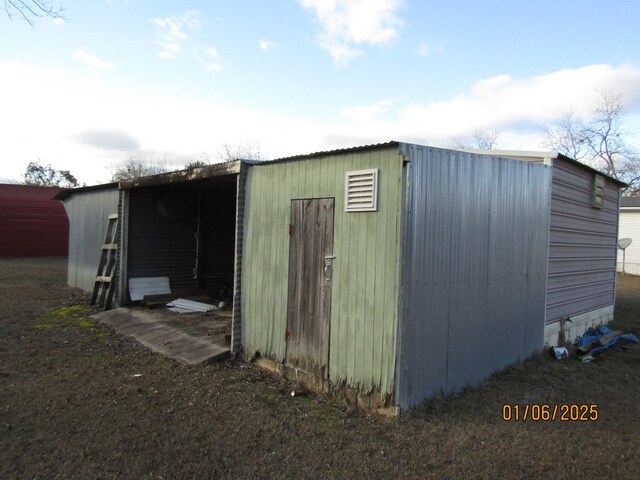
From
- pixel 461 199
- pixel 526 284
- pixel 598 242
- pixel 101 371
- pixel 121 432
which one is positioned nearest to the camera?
pixel 121 432

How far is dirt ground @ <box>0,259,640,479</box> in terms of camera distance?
11.0 ft

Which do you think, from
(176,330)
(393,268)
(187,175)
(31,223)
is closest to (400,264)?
(393,268)

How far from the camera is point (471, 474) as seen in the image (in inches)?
129

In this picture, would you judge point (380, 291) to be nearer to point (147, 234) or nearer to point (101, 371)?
point (101, 371)

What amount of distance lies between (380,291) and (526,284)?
2697 mm

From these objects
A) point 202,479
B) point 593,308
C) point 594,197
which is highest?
point 594,197

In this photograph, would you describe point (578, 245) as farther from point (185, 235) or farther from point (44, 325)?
point (44, 325)

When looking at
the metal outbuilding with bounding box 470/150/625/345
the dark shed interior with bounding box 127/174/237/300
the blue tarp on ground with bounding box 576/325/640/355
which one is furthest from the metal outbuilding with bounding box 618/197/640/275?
the dark shed interior with bounding box 127/174/237/300

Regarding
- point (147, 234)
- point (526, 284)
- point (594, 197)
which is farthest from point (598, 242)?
point (147, 234)

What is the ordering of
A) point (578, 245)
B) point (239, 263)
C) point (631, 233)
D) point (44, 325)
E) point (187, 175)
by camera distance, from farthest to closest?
1. point (631, 233)
2. point (44, 325)
3. point (578, 245)
4. point (187, 175)
5. point (239, 263)

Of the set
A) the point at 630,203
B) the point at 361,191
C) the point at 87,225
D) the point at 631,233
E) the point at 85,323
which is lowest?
the point at 85,323

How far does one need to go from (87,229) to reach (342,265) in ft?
31.4

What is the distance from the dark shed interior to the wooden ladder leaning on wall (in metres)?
0.43

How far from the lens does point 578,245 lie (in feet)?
24.5
